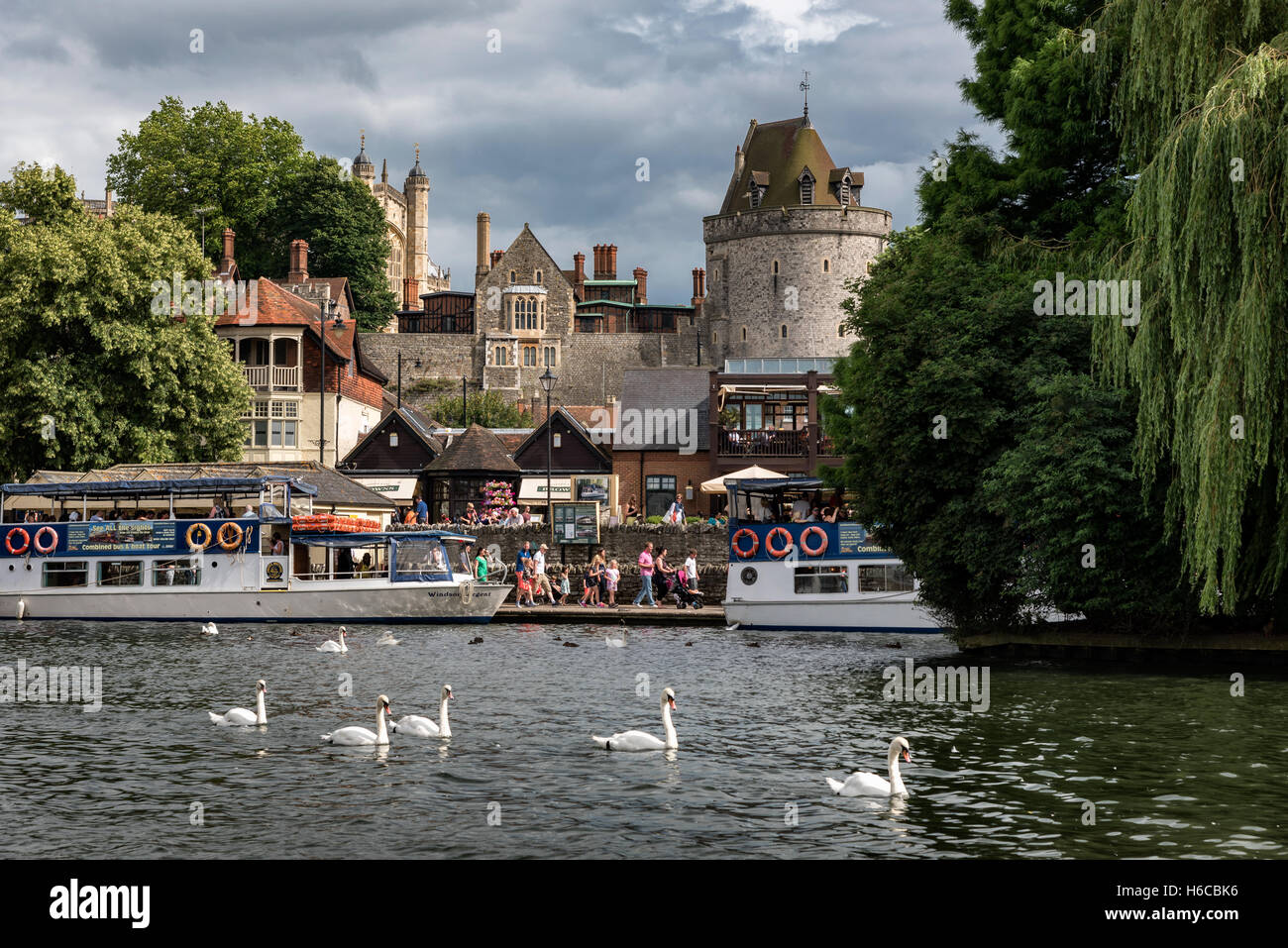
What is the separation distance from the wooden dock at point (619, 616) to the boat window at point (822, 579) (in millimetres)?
3000

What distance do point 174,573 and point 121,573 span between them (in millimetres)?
1846

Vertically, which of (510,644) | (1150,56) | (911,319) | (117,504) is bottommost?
(510,644)

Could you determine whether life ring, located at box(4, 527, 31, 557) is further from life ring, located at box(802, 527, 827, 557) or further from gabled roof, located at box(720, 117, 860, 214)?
gabled roof, located at box(720, 117, 860, 214)

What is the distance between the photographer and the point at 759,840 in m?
13.4

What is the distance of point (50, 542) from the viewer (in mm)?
45688

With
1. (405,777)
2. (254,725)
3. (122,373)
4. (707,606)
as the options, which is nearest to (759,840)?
(405,777)

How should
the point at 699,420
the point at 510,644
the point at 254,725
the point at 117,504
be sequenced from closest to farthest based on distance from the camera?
the point at 254,725 → the point at 510,644 → the point at 117,504 → the point at 699,420

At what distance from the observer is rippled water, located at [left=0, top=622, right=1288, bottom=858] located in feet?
43.9

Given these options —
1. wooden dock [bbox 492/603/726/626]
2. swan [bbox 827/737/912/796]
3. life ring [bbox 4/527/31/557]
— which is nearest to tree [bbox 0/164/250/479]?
life ring [bbox 4/527/31/557]

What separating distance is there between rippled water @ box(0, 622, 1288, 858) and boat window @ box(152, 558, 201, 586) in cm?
1642

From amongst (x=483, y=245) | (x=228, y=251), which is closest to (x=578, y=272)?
(x=483, y=245)

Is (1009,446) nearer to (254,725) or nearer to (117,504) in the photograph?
(254,725)

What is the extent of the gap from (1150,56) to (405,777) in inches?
677

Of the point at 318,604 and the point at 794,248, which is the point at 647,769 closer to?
the point at 318,604
